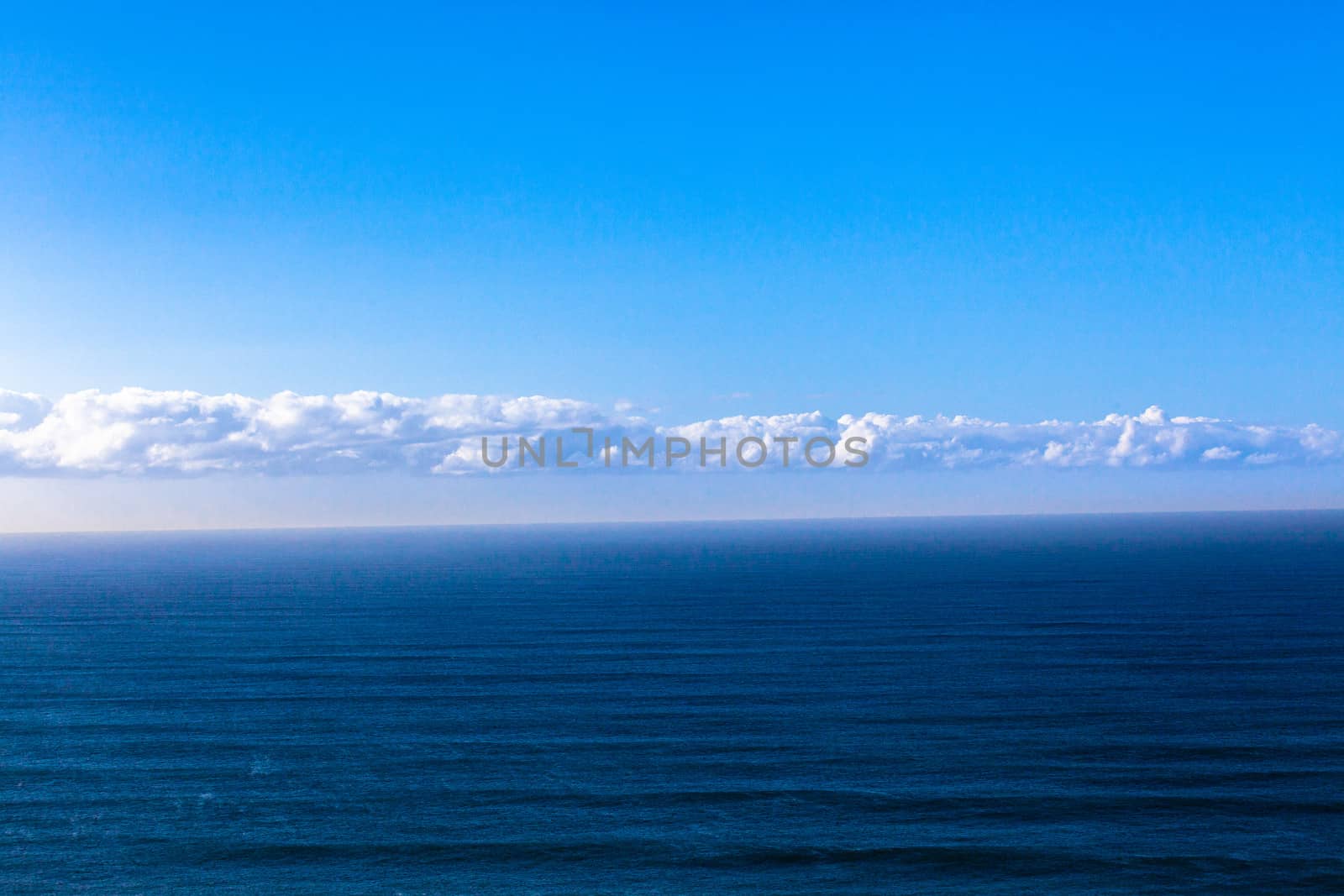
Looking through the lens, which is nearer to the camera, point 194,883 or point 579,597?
point 194,883

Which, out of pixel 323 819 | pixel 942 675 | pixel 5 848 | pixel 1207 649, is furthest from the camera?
pixel 1207 649

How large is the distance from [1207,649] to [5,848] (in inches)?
3130

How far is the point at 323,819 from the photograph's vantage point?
42.1 metres

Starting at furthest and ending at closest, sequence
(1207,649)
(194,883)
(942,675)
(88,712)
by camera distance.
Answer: (1207,649) → (942,675) → (88,712) → (194,883)

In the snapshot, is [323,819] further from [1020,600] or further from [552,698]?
[1020,600]

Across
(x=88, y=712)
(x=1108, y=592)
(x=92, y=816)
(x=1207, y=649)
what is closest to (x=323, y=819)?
(x=92, y=816)

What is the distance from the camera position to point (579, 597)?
443ft

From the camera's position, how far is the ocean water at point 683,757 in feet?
123

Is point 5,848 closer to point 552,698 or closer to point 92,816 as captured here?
point 92,816

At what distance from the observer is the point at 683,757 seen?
50.9 m

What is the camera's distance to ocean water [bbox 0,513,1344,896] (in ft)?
123

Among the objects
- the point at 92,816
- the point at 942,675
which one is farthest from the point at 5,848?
the point at 942,675

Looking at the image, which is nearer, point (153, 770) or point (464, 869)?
point (464, 869)

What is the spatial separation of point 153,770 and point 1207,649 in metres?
74.1
